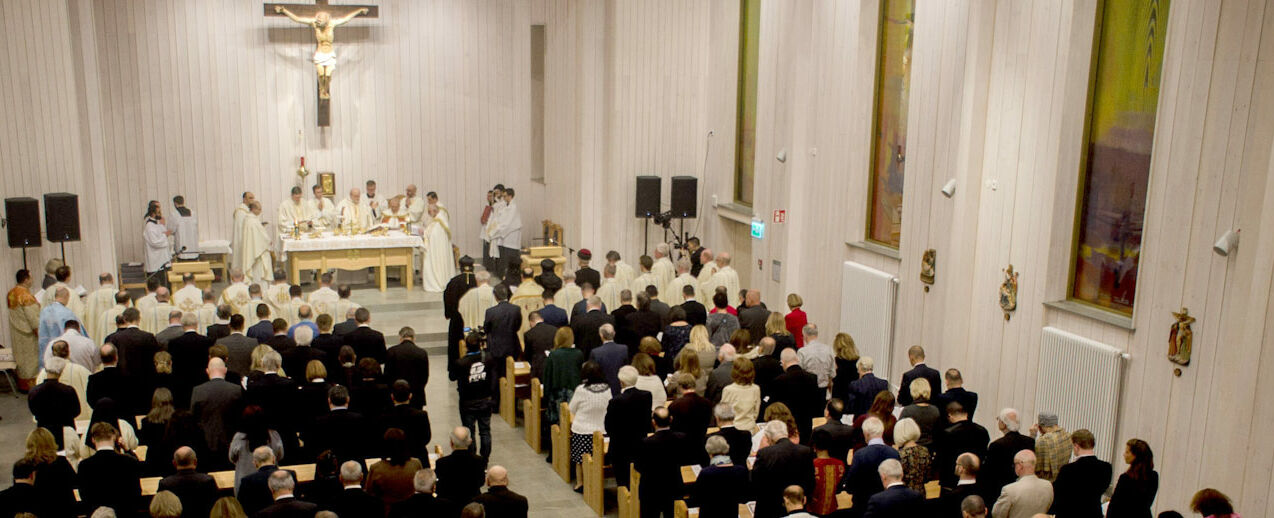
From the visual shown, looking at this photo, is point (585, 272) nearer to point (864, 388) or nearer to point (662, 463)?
point (864, 388)

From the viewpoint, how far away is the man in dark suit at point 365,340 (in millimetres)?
9852

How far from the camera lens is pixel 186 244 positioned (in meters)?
15.8

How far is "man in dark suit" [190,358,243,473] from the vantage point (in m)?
8.34

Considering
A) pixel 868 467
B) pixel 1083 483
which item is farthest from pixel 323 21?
pixel 1083 483

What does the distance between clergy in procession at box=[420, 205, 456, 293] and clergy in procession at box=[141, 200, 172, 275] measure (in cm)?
361

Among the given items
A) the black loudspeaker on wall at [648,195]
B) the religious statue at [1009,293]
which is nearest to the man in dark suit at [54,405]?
the religious statue at [1009,293]

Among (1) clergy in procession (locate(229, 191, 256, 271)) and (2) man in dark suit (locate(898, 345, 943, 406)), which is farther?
(1) clergy in procession (locate(229, 191, 256, 271))

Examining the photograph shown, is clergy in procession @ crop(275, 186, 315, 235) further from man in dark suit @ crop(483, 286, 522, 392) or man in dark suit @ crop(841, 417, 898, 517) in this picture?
man in dark suit @ crop(841, 417, 898, 517)

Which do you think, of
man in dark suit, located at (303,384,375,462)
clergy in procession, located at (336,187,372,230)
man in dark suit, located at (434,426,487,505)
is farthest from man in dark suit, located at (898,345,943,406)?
clergy in procession, located at (336,187,372,230)

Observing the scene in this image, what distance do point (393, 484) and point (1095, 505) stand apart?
4477 millimetres

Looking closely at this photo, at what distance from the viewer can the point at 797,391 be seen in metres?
8.65

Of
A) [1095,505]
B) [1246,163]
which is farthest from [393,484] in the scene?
[1246,163]

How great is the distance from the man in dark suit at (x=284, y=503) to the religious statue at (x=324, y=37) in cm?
1130

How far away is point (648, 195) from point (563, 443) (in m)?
6.82
